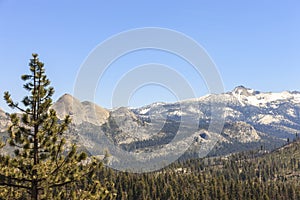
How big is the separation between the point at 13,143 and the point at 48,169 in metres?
3.60

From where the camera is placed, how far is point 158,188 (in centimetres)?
19938

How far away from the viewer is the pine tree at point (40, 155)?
27.8 meters

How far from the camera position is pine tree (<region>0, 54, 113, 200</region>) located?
1093 inches

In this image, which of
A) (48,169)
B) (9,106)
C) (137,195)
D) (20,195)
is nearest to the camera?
(9,106)

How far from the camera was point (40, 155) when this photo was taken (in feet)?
94.5

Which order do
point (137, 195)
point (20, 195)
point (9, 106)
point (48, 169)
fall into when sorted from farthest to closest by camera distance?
point (137, 195), point (20, 195), point (48, 169), point (9, 106)

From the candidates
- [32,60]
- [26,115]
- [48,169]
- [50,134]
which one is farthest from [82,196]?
[32,60]

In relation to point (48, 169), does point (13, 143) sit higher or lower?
higher

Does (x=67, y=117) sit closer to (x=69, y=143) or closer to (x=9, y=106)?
(x=69, y=143)

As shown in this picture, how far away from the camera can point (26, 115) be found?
90.8 feet

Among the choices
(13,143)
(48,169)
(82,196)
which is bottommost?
(82,196)

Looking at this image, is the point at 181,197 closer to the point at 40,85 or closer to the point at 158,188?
the point at 158,188

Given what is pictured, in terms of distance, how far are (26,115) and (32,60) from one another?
4.45 m

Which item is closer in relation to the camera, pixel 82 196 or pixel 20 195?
pixel 82 196
